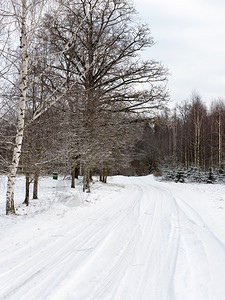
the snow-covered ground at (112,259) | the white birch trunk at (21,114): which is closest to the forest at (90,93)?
the white birch trunk at (21,114)

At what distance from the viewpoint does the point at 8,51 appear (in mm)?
6047

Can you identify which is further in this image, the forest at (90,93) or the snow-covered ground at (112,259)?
the forest at (90,93)

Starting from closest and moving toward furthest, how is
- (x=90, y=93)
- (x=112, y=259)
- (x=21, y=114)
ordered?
(x=112, y=259), (x=21, y=114), (x=90, y=93)

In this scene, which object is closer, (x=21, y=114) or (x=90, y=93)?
(x=21, y=114)

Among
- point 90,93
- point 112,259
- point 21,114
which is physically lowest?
point 112,259

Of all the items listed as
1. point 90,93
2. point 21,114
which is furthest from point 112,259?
point 90,93

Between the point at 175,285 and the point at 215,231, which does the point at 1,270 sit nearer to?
the point at 175,285

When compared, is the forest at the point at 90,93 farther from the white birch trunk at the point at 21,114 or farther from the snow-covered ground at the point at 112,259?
the snow-covered ground at the point at 112,259

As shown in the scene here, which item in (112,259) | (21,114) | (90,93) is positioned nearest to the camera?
(112,259)

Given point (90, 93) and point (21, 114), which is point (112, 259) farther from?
point (90, 93)

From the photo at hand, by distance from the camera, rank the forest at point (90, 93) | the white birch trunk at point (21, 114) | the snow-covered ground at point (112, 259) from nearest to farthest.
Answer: the snow-covered ground at point (112, 259) < the white birch trunk at point (21, 114) < the forest at point (90, 93)

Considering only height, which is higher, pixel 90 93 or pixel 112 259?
pixel 90 93

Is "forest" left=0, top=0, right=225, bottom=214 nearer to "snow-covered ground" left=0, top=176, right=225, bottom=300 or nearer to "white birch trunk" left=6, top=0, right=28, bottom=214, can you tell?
"white birch trunk" left=6, top=0, right=28, bottom=214

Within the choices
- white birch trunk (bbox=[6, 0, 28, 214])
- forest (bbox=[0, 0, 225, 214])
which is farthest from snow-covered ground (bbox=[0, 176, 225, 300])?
forest (bbox=[0, 0, 225, 214])
